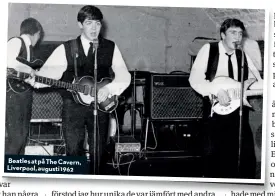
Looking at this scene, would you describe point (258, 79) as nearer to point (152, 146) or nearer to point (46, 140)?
point (152, 146)

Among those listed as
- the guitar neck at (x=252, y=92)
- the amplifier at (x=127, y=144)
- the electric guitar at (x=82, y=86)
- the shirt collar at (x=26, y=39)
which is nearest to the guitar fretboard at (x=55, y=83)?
the electric guitar at (x=82, y=86)

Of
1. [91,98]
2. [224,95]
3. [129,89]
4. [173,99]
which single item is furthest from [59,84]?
[224,95]

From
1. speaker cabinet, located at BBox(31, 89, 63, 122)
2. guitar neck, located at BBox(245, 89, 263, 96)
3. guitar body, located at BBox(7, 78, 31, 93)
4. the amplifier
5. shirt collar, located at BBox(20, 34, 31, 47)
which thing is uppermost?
shirt collar, located at BBox(20, 34, 31, 47)

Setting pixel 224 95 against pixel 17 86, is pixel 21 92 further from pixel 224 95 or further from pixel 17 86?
pixel 224 95

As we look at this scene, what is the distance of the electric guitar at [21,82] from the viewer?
61.3 inches

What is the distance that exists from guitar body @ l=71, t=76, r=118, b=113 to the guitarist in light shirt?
273mm

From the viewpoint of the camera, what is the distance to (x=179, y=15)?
157 cm

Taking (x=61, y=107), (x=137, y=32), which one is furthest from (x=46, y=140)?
(x=137, y=32)

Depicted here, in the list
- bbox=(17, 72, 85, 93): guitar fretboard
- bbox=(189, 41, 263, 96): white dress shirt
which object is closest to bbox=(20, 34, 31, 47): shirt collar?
bbox=(17, 72, 85, 93): guitar fretboard

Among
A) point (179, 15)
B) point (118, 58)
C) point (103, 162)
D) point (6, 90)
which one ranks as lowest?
point (103, 162)

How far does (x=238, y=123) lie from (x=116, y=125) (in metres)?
0.41

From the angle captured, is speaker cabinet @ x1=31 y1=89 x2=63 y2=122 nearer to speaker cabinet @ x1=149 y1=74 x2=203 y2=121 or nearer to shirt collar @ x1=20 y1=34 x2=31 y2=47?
shirt collar @ x1=20 y1=34 x2=31 y2=47

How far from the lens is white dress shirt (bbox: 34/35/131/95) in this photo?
1559mm

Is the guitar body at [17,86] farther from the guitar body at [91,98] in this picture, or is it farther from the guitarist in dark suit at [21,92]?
the guitar body at [91,98]
